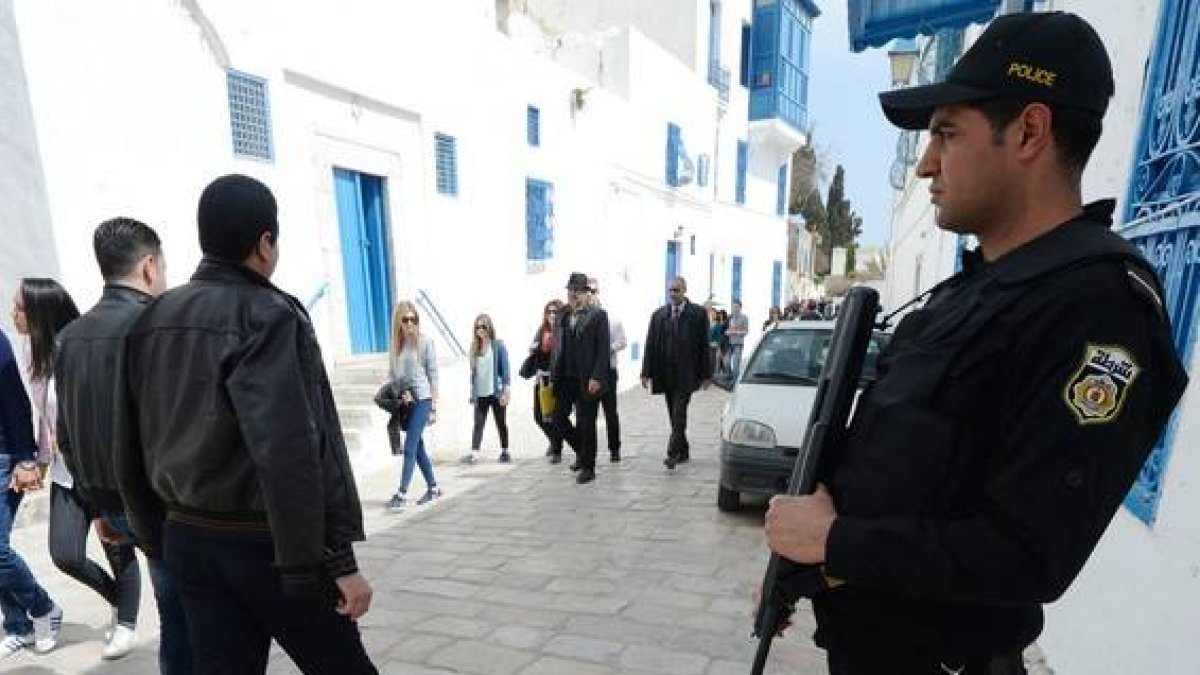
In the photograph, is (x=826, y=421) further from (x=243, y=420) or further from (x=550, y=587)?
(x=550, y=587)

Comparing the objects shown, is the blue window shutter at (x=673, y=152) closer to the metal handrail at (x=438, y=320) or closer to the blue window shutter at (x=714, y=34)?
the blue window shutter at (x=714, y=34)

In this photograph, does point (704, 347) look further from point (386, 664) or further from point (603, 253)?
point (603, 253)

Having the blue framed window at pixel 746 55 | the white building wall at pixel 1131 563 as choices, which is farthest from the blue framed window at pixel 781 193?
the white building wall at pixel 1131 563

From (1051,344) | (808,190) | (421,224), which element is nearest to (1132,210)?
(1051,344)

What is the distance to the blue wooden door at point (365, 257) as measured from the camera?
806cm

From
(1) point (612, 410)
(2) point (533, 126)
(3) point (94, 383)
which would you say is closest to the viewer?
(3) point (94, 383)

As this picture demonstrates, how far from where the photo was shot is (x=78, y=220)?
5.24 meters

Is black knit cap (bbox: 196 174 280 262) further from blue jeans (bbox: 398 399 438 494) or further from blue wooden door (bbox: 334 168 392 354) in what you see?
blue wooden door (bbox: 334 168 392 354)

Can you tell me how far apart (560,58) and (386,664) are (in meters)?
13.7

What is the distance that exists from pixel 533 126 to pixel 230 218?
10294 mm

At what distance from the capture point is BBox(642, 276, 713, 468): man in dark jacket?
688 centimetres

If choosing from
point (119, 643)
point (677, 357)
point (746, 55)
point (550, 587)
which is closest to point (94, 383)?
point (119, 643)

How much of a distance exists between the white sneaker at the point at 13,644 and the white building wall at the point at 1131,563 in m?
5.00

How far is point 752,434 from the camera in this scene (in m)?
5.08
